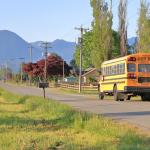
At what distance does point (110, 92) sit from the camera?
38.0 meters

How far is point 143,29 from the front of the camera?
5619 cm

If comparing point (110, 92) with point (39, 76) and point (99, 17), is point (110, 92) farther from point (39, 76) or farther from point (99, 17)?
point (39, 76)

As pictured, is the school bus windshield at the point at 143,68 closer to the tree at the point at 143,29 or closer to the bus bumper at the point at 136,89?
the bus bumper at the point at 136,89

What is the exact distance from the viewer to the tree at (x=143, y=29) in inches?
2163

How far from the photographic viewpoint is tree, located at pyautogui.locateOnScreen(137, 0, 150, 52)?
180 feet

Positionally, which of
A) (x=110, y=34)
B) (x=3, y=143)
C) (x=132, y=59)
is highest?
(x=110, y=34)

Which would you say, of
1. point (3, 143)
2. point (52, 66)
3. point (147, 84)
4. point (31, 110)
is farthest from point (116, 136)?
point (52, 66)

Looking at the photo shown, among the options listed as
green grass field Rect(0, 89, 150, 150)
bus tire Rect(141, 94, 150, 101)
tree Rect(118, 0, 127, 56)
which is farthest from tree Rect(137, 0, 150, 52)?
green grass field Rect(0, 89, 150, 150)

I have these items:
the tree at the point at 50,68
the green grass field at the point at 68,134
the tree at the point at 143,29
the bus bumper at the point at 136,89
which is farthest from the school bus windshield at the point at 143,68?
the tree at the point at 50,68

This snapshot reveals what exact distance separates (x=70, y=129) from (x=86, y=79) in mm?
105611

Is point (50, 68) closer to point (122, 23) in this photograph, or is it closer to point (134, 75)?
point (122, 23)

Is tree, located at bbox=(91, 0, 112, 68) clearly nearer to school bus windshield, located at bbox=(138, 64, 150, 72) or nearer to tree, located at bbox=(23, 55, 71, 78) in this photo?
school bus windshield, located at bbox=(138, 64, 150, 72)

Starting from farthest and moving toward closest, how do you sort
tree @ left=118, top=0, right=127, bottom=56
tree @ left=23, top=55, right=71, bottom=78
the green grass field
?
tree @ left=23, top=55, right=71, bottom=78
tree @ left=118, top=0, right=127, bottom=56
the green grass field

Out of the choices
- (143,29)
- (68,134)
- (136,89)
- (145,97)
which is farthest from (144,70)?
(143,29)
